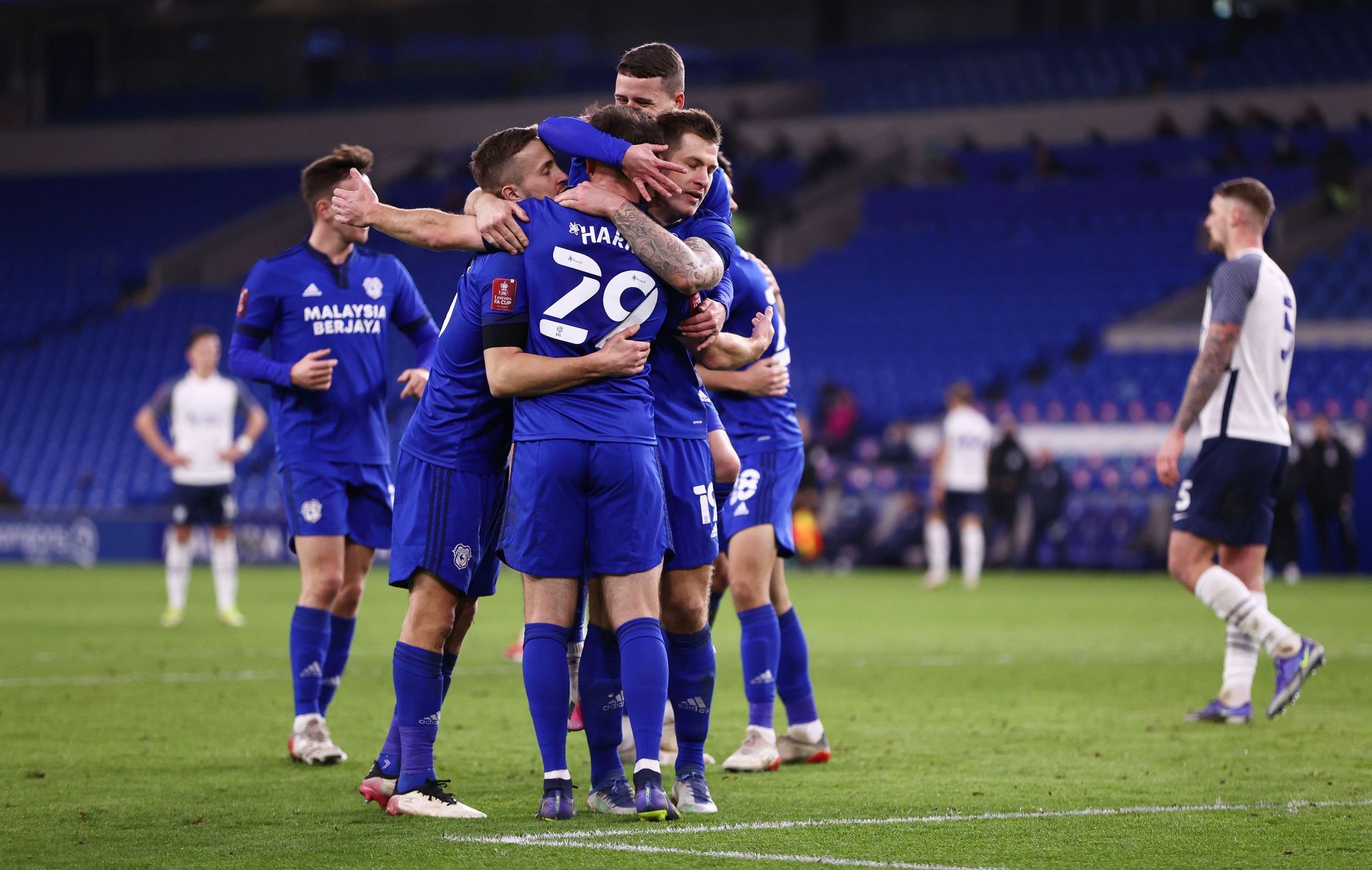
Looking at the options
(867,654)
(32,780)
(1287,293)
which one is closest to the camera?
(32,780)

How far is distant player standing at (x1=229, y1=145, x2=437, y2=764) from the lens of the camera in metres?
7.17

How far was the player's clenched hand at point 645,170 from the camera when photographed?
17.6ft

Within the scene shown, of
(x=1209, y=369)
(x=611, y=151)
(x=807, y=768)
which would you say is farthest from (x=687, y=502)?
(x=1209, y=369)

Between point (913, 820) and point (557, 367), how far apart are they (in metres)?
1.80

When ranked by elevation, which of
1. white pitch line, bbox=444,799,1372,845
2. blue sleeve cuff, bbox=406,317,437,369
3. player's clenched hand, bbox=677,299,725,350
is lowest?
white pitch line, bbox=444,799,1372,845

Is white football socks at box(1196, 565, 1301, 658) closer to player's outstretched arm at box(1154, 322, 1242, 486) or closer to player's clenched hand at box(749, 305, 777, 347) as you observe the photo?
player's outstretched arm at box(1154, 322, 1242, 486)

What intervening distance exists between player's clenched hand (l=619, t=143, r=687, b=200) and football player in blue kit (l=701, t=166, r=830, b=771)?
4.53 feet

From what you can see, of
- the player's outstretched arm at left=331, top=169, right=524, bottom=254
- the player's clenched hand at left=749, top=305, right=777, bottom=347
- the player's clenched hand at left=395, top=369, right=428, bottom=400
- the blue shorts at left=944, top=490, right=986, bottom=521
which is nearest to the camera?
the player's outstretched arm at left=331, top=169, right=524, bottom=254

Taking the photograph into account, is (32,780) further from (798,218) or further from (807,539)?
(798,218)

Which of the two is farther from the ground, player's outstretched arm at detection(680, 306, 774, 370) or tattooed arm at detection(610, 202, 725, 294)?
tattooed arm at detection(610, 202, 725, 294)

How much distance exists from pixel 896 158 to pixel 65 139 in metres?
17.7

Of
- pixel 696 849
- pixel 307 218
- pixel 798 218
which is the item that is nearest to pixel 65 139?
pixel 307 218

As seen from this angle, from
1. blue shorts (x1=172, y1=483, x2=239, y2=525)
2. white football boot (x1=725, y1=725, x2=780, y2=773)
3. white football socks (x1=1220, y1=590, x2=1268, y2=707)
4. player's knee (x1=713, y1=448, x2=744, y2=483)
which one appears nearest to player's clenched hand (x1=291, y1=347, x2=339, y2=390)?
player's knee (x1=713, y1=448, x2=744, y2=483)

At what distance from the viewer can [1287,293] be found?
339 inches
